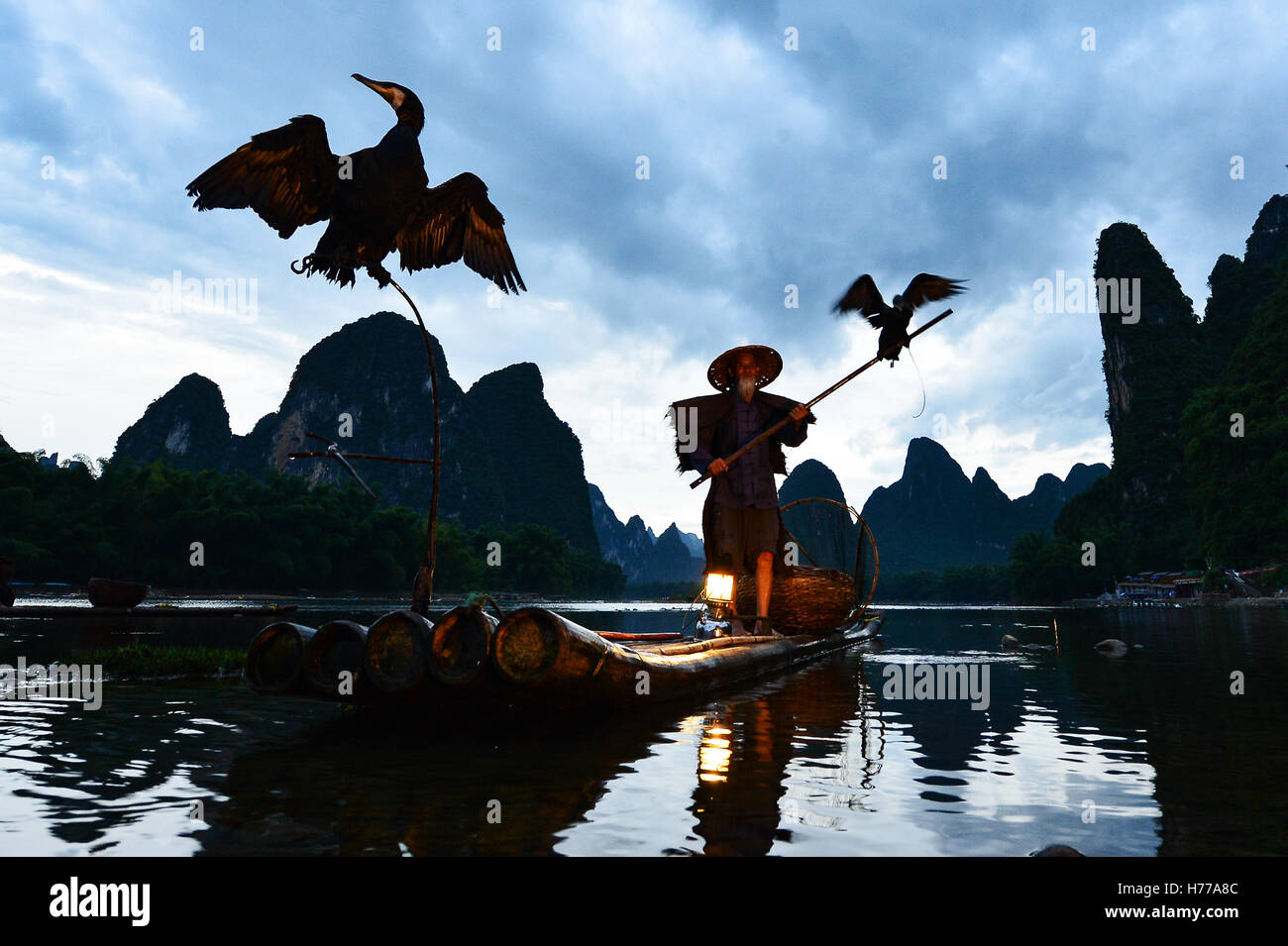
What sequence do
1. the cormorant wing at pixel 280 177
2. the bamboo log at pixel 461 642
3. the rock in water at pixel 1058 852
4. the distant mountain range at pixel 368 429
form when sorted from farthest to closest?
the distant mountain range at pixel 368 429, the cormorant wing at pixel 280 177, the bamboo log at pixel 461 642, the rock in water at pixel 1058 852

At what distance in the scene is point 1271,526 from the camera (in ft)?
150

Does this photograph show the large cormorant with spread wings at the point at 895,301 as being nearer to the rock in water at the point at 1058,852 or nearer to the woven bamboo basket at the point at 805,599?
the woven bamboo basket at the point at 805,599

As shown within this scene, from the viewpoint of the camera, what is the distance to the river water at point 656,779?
265 cm

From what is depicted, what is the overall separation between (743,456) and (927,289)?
8.08 ft

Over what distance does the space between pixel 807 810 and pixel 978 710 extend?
3629 millimetres

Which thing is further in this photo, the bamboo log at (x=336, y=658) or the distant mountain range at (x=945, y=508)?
the distant mountain range at (x=945, y=508)

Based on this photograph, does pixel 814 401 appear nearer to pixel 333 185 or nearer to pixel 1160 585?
pixel 333 185

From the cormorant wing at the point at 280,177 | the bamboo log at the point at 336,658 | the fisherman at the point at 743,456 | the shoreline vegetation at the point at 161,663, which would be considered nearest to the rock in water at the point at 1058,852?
the bamboo log at the point at 336,658

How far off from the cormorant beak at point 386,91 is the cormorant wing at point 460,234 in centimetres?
67

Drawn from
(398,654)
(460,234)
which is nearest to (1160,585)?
(460,234)

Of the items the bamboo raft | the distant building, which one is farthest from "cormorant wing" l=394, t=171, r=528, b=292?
the distant building

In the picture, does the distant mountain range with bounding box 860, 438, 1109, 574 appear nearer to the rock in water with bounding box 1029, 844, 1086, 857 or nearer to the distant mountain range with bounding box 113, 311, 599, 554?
the distant mountain range with bounding box 113, 311, 599, 554

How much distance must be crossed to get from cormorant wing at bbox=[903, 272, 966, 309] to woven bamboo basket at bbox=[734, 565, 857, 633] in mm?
4464

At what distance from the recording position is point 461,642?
4680mm
